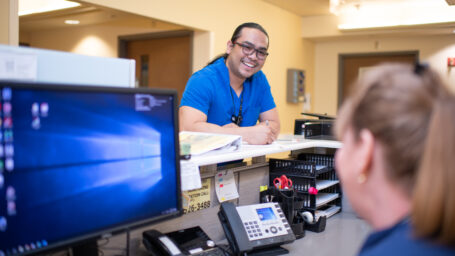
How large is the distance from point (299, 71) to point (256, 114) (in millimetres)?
4088

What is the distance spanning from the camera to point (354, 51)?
6320 millimetres

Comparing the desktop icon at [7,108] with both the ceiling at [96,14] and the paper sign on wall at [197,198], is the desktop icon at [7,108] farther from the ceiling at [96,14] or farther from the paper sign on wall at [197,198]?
the ceiling at [96,14]

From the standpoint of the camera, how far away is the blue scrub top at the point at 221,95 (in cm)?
190

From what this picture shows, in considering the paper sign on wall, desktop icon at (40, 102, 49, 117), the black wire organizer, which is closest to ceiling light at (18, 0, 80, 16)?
the black wire organizer

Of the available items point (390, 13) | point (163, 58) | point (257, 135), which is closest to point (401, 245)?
point (257, 135)

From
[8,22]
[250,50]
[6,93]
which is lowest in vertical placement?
[6,93]

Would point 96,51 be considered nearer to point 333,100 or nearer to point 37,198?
point 333,100

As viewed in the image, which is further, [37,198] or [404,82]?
[37,198]

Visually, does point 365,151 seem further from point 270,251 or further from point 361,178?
point 270,251

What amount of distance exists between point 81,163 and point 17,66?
31 centimetres

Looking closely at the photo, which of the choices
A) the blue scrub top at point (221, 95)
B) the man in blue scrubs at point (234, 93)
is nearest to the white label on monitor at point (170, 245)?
the man in blue scrubs at point (234, 93)

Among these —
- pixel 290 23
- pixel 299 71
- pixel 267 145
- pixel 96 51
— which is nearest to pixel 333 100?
pixel 299 71

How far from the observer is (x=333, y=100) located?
653 cm

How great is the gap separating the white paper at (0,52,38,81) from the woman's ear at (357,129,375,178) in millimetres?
768
